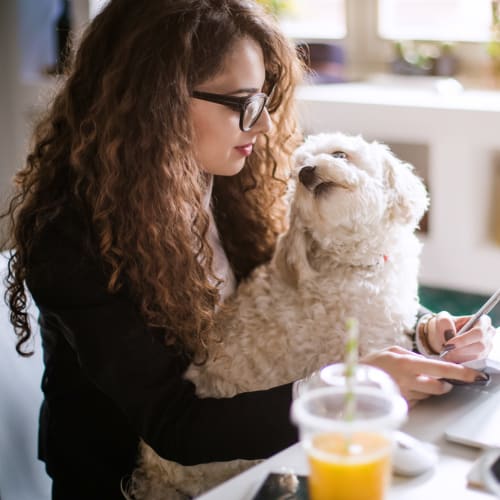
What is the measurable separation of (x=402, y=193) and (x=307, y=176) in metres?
0.18

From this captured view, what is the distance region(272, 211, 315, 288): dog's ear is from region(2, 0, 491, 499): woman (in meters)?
0.14

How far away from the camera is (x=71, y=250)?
1.25 metres

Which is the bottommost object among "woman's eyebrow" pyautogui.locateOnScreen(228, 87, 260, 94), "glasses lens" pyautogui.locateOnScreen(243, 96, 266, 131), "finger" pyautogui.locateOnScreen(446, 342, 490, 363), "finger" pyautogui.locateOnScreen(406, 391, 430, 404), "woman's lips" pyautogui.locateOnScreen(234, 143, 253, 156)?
"finger" pyautogui.locateOnScreen(406, 391, 430, 404)

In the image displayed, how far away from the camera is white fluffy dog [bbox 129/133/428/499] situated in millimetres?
1416

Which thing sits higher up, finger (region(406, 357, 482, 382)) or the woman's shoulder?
the woman's shoulder

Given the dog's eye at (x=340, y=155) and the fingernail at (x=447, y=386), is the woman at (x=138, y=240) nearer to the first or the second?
the fingernail at (x=447, y=386)

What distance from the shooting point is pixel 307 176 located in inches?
56.4

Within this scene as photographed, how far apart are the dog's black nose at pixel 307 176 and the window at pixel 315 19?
2276mm

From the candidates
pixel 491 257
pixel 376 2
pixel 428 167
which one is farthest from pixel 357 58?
pixel 491 257

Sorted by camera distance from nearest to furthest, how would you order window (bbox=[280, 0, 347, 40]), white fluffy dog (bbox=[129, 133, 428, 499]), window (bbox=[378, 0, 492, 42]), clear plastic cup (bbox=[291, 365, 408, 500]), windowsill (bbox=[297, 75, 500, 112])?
clear plastic cup (bbox=[291, 365, 408, 500]), white fluffy dog (bbox=[129, 133, 428, 499]), windowsill (bbox=[297, 75, 500, 112]), window (bbox=[378, 0, 492, 42]), window (bbox=[280, 0, 347, 40])

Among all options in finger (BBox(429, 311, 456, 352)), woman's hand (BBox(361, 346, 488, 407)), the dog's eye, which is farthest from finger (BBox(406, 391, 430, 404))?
the dog's eye

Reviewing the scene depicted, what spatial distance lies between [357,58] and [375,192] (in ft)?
7.41

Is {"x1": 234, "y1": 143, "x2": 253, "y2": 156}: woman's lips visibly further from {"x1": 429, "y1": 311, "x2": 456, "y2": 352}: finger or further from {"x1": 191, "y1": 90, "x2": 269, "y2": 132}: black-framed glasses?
{"x1": 429, "y1": 311, "x2": 456, "y2": 352}: finger

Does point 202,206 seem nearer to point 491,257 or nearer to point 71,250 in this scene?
point 71,250
